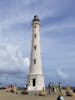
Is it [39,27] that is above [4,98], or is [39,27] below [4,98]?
above

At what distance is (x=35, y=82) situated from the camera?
152ft

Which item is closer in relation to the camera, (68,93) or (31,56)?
(68,93)

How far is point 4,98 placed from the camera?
2611 cm

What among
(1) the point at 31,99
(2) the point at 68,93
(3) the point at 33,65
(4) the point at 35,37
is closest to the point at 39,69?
(3) the point at 33,65

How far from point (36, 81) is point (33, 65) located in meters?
2.94

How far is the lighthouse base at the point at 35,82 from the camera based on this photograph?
46.1m

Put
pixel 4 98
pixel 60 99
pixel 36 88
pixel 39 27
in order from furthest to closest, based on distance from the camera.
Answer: pixel 39 27 < pixel 36 88 < pixel 4 98 < pixel 60 99

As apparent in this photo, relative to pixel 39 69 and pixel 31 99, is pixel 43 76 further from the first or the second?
pixel 31 99

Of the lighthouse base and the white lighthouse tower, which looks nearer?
the lighthouse base

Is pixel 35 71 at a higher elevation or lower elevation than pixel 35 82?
higher

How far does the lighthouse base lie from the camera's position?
4606 cm

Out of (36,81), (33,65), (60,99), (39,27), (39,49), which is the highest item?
(39,27)

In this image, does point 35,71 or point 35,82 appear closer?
point 35,71

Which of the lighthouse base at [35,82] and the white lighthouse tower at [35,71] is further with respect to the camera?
the white lighthouse tower at [35,71]
